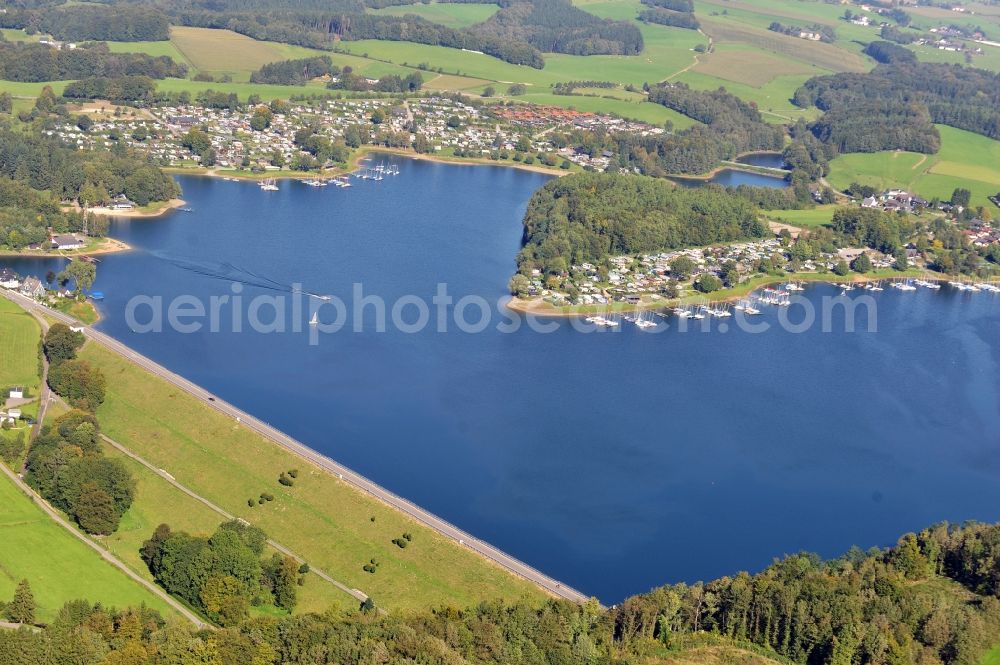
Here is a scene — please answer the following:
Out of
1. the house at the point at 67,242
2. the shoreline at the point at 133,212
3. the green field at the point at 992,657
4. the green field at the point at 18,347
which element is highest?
the green field at the point at 992,657

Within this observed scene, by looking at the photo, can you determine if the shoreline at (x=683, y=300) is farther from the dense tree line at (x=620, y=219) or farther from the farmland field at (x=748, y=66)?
the farmland field at (x=748, y=66)

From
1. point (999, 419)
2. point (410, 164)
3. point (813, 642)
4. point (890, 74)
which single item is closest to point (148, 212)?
point (410, 164)

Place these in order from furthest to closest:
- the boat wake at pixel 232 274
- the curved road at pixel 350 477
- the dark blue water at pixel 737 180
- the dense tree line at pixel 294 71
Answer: the dense tree line at pixel 294 71, the dark blue water at pixel 737 180, the boat wake at pixel 232 274, the curved road at pixel 350 477

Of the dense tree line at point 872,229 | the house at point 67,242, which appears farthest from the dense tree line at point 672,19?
the house at point 67,242

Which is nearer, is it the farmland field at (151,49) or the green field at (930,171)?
the green field at (930,171)

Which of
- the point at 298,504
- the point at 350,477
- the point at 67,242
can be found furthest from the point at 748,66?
the point at 298,504

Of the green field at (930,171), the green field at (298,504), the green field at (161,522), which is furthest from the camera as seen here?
the green field at (930,171)

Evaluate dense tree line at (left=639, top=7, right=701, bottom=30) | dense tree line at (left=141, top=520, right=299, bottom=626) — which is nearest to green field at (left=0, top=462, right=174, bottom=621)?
dense tree line at (left=141, top=520, right=299, bottom=626)

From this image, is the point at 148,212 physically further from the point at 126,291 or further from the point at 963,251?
the point at 963,251
